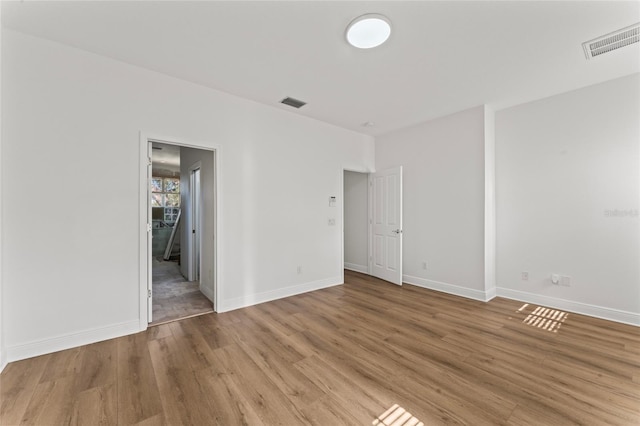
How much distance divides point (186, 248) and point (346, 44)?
4.67m

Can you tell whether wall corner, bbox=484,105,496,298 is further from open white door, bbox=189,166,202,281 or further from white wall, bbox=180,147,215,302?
open white door, bbox=189,166,202,281

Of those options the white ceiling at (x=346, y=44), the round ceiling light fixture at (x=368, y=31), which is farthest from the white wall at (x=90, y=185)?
the round ceiling light fixture at (x=368, y=31)

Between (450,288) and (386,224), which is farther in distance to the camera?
(386,224)

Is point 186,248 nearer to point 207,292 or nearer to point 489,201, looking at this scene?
point 207,292

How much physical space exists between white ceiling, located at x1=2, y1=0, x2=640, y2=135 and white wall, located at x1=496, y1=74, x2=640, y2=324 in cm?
36

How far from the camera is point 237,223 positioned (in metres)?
3.60

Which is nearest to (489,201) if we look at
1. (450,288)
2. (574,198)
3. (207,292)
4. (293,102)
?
(574,198)

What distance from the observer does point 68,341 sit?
2498 millimetres

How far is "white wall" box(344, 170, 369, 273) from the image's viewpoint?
5.67m

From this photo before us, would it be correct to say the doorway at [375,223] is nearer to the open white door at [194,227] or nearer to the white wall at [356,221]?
the white wall at [356,221]

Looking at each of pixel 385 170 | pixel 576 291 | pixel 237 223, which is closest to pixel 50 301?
pixel 237 223

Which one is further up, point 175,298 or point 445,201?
point 445,201

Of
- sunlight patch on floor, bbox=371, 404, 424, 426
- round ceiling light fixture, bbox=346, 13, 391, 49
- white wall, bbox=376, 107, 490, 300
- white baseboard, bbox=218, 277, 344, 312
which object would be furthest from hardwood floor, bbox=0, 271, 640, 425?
round ceiling light fixture, bbox=346, 13, 391, 49

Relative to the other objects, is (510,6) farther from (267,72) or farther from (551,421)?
(551,421)
